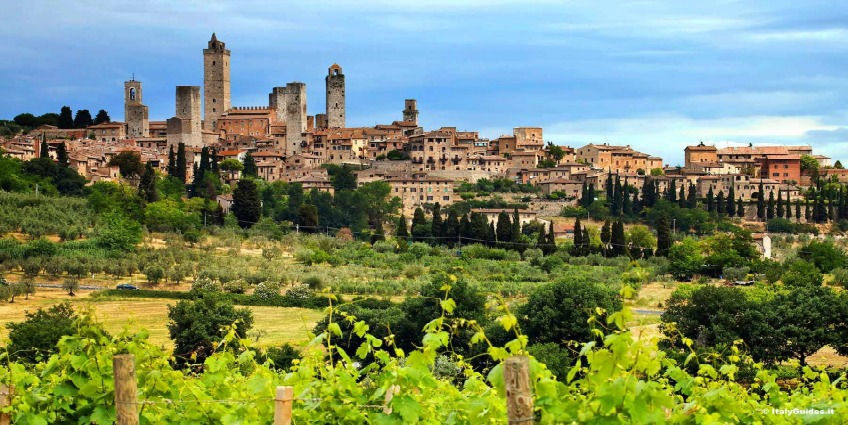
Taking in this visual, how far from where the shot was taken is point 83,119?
313 ft

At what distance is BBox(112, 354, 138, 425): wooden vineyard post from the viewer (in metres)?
5.90

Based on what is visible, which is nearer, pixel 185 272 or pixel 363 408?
pixel 363 408

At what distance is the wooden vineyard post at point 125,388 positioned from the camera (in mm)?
5902

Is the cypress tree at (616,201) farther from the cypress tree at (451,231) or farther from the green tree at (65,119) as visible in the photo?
the green tree at (65,119)

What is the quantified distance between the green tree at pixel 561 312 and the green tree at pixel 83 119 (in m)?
75.1

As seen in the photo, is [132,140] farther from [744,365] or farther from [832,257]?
[744,365]

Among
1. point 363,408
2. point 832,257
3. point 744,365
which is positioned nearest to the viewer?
point 363,408

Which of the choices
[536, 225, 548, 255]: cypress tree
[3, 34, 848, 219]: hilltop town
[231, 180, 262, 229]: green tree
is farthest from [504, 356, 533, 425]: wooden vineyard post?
[3, 34, 848, 219]: hilltop town

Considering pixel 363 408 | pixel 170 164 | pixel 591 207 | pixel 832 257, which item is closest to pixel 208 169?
pixel 170 164

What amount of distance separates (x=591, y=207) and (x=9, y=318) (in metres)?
46.5

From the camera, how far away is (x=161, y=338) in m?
27.7

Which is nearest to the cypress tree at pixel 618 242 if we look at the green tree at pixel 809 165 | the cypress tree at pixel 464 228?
the cypress tree at pixel 464 228

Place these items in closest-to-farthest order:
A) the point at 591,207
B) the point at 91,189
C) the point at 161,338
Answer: the point at 161,338 → the point at 91,189 → the point at 591,207

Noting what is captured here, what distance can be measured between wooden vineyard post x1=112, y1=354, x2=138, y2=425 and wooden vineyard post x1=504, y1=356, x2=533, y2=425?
205cm
